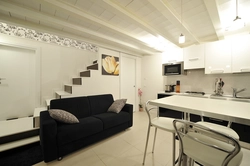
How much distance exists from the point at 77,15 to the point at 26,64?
6.00ft

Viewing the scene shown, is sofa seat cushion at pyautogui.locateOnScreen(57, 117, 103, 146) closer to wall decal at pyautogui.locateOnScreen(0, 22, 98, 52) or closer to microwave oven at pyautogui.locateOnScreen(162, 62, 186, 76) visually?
wall decal at pyautogui.locateOnScreen(0, 22, 98, 52)

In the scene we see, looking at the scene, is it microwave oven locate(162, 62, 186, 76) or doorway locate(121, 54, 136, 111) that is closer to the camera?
microwave oven locate(162, 62, 186, 76)

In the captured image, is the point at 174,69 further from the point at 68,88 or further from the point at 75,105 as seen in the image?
the point at 68,88

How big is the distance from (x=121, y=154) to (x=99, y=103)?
1330 millimetres

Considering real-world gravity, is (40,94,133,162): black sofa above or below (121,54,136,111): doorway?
below

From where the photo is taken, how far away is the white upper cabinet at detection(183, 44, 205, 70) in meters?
2.96

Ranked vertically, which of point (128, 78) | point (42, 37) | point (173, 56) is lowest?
point (128, 78)

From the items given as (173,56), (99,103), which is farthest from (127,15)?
(173,56)

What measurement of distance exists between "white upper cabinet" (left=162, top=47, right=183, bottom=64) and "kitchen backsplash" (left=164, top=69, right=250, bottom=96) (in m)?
0.60

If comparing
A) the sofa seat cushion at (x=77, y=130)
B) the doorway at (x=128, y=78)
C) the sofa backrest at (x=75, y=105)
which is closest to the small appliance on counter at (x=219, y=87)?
the doorway at (x=128, y=78)

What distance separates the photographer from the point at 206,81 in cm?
317

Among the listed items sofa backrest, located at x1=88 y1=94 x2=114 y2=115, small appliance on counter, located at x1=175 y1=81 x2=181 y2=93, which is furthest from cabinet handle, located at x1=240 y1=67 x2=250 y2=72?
sofa backrest, located at x1=88 y1=94 x2=114 y2=115

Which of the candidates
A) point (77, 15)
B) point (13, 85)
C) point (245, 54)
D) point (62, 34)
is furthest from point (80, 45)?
point (245, 54)

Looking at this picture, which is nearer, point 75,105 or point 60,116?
point 60,116
